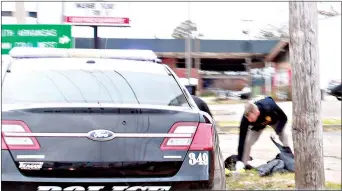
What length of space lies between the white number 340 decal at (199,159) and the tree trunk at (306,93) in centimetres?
176

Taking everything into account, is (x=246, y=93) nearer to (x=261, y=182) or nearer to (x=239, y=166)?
(x=239, y=166)

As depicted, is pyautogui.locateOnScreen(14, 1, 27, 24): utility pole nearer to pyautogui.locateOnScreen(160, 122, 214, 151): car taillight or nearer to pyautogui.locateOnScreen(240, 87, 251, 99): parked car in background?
pyautogui.locateOnScreen(240, 87, 251, 99): parked car in background

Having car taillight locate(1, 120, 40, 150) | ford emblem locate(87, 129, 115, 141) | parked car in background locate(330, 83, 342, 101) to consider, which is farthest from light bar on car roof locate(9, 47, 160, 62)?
parked car in background locate(330, 83, 342, 101)

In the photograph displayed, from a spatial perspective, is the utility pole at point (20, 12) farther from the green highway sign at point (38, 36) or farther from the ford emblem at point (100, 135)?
the ford emblem at point (100, 135)

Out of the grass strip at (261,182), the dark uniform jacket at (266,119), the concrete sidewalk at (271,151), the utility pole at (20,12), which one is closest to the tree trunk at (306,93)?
the grass strip at (261,182)

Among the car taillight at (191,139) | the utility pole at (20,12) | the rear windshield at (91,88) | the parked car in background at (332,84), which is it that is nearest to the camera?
the car taillight at (191,139)

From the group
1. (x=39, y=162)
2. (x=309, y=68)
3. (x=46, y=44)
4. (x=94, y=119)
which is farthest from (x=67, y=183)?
(x=46, y=44)

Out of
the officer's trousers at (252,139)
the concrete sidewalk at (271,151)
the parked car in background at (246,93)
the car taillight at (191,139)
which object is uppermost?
the car taillight at (191,139)

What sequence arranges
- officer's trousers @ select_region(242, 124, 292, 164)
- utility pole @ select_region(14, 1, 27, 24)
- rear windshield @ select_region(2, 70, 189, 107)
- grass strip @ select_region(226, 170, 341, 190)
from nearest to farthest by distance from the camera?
rear windshield @ select_region(2, 70, 189, 107)
grass strip @ select_region(226, 170, 341, 190)
officer's trousers @ select_region(242, 124, 292, 164)
utility pole @ select_region(14, 1, 27, 24)

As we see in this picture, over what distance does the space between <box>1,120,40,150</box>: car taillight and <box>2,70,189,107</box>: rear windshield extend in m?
0.30

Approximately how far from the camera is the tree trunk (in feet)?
13.7

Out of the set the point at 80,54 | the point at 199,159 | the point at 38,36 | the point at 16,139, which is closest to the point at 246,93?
the point at 38,36

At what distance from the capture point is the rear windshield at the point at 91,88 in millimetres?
2992

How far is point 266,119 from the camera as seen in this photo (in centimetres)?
616
